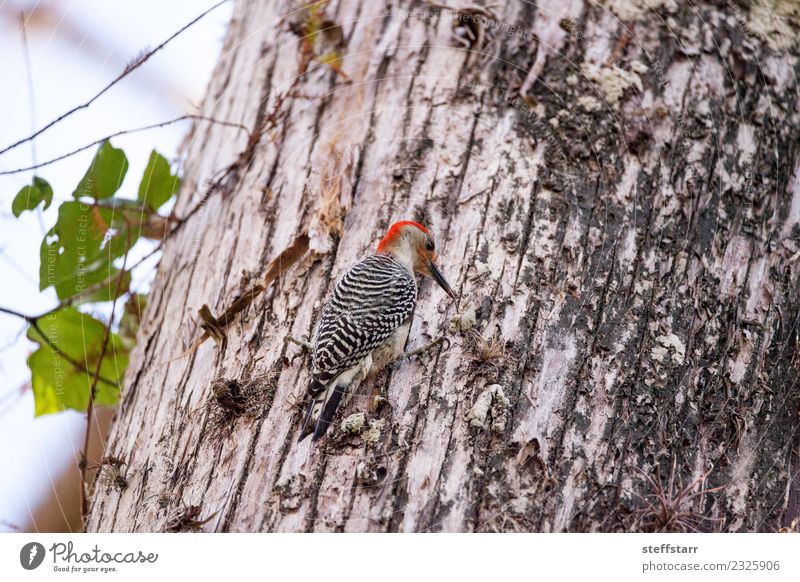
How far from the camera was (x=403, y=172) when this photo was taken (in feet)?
8.93

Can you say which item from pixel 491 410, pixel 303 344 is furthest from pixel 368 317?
pixel 491 410

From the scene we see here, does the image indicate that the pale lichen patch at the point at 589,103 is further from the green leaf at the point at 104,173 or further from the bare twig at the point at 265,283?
the green leaf at the point at 104,173

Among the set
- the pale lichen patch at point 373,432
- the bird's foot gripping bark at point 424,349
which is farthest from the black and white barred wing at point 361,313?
the pale lichen patch at point 373,432

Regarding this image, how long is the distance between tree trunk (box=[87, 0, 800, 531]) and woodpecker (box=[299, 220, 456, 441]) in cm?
7

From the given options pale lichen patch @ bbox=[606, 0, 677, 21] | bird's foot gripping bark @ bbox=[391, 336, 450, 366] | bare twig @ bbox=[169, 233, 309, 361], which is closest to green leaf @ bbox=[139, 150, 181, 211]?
bare twig @ bbox=[169, 233, 309, 361]

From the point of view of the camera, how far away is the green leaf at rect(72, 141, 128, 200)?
269cm

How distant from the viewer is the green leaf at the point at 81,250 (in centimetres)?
267

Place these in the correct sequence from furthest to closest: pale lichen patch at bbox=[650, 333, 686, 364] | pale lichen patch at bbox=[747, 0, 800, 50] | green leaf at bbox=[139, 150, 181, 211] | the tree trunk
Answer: pale lichen patch at bbox=[747, 0, 800, 50], green leaf at bbox=[139, 150, 181, 211], pale lichen patch at bbox=[650, 333, 686, 364], the tree trunk

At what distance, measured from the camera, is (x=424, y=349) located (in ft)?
7.50

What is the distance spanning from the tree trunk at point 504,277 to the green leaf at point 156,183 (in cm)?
15

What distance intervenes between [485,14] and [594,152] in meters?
0.83

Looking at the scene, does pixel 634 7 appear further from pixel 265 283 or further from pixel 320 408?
pixel 320 408

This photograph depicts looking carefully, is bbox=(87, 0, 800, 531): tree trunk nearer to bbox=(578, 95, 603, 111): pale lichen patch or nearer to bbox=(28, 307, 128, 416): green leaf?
bbox=(578, 95, 603, 111): pale lichen patch
